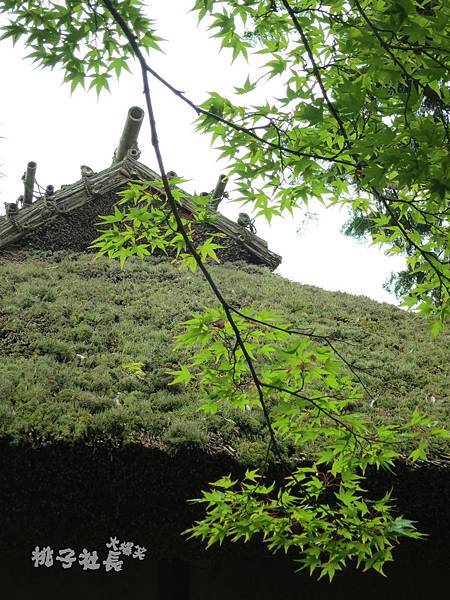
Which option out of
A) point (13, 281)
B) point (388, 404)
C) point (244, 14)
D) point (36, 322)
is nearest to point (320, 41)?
point (244, 14)

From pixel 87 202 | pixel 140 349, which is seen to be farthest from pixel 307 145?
pixel 87 202

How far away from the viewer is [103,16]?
288cm

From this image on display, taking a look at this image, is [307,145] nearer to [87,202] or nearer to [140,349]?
[140,349]

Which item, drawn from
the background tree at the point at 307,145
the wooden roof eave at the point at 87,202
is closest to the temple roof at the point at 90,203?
the wooden roof eave at the point at 87,202

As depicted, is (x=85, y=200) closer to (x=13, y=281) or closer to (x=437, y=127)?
(x=13, y=281)

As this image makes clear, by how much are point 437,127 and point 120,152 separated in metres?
8.34

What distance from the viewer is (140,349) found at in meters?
5.64

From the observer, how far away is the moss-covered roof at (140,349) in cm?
432

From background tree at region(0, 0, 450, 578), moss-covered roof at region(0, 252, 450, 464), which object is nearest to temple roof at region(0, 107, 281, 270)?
moss-covered roof at region(0, 252, 450, 464)

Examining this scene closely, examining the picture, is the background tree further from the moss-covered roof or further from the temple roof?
the temple roof

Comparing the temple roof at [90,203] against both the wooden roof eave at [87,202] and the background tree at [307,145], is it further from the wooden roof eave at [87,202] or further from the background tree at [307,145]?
the background tree at [307,145]

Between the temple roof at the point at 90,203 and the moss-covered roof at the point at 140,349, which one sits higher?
the temple roof at the point at 90,203

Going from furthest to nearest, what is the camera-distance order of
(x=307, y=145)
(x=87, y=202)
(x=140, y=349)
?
1. (x=87, y=202)
2. (x=140, y=349)
3. (x=307, y=145)

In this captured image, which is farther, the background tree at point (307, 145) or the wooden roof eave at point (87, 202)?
the wooden roof eave at point (87, 202)
